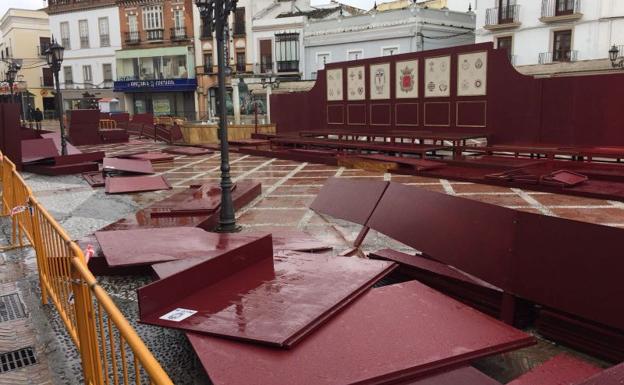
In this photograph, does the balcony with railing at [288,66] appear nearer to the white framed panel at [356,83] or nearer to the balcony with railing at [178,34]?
the balcony with railing at [178,34]

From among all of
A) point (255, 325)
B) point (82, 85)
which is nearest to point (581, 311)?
point (255, 325)

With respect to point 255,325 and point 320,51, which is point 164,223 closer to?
point 255,325

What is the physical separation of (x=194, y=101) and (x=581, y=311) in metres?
45.2

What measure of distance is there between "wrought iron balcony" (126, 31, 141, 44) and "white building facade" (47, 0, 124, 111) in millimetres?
1091

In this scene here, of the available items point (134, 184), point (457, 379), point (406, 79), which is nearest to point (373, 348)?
point (457, 379)

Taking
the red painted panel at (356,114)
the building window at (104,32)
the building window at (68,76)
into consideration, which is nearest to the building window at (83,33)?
the building window at (104,32)

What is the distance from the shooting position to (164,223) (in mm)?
7129

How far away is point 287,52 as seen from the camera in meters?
40.1

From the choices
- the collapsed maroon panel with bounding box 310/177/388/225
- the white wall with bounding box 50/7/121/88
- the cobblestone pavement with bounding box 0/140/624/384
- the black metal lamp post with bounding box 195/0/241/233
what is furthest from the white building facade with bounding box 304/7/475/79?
the collapsed maroon panel with bounding box 310/177/388/225

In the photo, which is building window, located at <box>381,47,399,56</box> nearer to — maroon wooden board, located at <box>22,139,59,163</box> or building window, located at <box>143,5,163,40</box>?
building window, located at <box>143,5,163,40</box>

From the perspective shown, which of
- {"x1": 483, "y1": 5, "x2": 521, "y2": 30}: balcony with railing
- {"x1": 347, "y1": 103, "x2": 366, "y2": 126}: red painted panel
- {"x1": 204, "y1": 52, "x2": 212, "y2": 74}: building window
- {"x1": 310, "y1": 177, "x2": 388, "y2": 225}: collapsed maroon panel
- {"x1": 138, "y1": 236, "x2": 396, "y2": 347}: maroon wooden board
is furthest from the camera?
{"x1": 204, "y1": 52, "x2": 212, "y2": 74}: building window

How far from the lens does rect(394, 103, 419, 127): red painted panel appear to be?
1579 centimetres

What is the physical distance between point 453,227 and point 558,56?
27.8 m

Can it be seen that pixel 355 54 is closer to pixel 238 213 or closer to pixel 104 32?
pixel 104 32
